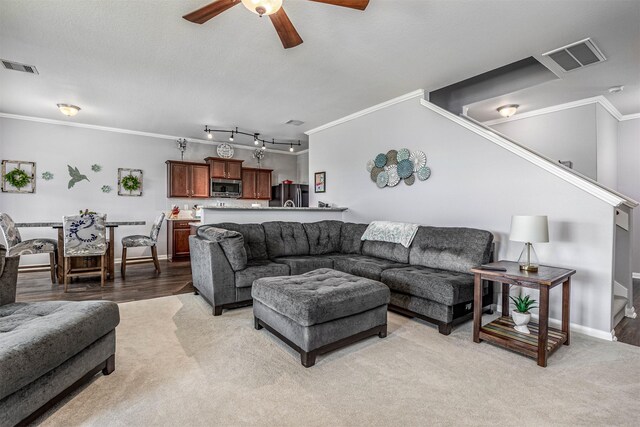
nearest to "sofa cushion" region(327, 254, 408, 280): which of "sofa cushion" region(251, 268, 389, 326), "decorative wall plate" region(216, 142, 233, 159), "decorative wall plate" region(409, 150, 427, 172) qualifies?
"sofa cushion" region(251, 268, 389, 326)

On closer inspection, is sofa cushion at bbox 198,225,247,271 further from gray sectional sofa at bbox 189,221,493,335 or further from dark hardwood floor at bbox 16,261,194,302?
dark hardwood floor at bbox 16,261,194,302

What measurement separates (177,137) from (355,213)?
4354mm

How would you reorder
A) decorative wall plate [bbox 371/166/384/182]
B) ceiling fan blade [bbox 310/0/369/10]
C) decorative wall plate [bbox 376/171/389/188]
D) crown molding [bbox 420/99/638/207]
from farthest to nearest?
decorative wall plate [bbox 371/166/384/182] → decorative wall plate [bbox 376/171/389/188] → crown molding [bbox 420/99/638/207] → ceiling fan blade [bbox 310/0/369/10]

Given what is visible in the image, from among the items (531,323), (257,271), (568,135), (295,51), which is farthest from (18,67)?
(568,135)

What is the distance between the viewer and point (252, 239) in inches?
152

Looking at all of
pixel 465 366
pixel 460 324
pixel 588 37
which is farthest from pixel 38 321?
pixel 588 37

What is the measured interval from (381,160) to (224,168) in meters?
3.90

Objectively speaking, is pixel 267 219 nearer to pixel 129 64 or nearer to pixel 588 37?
pixel 129 64

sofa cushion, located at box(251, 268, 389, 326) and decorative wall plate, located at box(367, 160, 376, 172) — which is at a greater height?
decorative wall plate, located at box(367, 160, 376, 172)

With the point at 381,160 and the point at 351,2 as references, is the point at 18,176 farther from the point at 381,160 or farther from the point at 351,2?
the point at 351,2

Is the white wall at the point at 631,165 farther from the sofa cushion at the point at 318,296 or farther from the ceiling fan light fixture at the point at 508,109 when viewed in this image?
the sofa cushion at the point at 318,296

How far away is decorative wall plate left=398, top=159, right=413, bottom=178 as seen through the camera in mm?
4277

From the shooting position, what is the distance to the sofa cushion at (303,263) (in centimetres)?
362

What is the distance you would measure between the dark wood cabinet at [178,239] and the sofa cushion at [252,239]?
2.88 m
